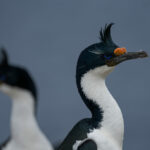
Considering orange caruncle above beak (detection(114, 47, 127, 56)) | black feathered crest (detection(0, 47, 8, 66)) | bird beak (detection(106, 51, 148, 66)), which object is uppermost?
black feathered crest (detection(0, 47, 8, 66))

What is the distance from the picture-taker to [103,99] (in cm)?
380

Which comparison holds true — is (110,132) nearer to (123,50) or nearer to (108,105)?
(108,105)

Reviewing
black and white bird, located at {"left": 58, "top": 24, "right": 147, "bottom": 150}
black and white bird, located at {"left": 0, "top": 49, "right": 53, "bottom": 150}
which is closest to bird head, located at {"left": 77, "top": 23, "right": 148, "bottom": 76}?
black and white bird, located at {"left": 58, "top": 24, "right": 147, "bottom": 150}

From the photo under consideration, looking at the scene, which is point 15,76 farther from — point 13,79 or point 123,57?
point 123,57

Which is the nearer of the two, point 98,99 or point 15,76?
point 15,76

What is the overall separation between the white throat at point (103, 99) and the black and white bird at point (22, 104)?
796 millimetres

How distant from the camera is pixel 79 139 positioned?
3754mm

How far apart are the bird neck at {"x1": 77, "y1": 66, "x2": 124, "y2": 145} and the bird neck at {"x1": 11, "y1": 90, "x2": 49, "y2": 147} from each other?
2.69 ft

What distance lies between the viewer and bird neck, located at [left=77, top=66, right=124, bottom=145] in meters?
3.79

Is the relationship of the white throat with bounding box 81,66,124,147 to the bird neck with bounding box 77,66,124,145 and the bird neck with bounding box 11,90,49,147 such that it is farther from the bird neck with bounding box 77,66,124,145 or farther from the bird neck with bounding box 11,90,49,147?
the bird neck with bounding box 11,90,49,147

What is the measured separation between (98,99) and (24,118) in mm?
875

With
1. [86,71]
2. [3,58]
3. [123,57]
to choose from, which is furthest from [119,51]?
[3,58]

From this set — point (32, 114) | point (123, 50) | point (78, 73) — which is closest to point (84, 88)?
point (78, 73)

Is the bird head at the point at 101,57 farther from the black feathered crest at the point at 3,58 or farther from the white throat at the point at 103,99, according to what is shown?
the black feathered crest at the point at 3,58
